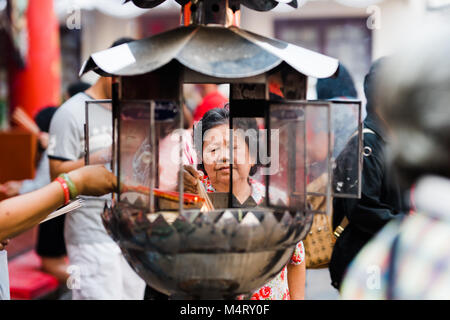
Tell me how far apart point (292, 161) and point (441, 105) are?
71 centimetres

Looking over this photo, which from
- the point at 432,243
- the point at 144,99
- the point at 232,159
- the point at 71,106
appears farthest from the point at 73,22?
the point at 432,243

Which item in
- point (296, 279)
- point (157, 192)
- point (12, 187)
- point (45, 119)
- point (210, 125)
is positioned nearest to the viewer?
point (157, 192)

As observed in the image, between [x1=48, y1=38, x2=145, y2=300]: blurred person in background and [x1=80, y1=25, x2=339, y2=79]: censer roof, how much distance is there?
4.62ft

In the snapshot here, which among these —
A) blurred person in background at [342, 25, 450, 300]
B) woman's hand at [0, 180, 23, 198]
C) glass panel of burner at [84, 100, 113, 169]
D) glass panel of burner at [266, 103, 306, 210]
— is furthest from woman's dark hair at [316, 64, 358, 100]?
blurred person in background at [342, 25, 450, 300]

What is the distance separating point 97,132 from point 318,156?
2.27 feet

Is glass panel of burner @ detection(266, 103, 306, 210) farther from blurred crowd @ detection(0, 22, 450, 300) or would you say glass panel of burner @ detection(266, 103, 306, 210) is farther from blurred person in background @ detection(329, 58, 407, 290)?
blurred person in background @ detection(329, 58, 407, 290)

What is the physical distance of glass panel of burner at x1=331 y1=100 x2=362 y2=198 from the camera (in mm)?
1310

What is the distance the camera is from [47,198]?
125 cm

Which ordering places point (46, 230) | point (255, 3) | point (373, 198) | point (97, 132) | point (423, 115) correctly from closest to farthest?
point (423, 115) → point (255, 3) → point (97, 132) → point (373, 198) → point (46, 230)

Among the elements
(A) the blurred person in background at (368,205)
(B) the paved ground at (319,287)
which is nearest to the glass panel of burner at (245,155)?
(A) the blurred person in background at (368,205)

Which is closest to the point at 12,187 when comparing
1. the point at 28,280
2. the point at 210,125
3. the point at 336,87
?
the point at 28,280

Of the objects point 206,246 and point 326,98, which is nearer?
point 206,246

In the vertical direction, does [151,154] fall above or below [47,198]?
above

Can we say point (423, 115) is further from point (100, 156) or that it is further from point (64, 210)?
point (100, 156)
